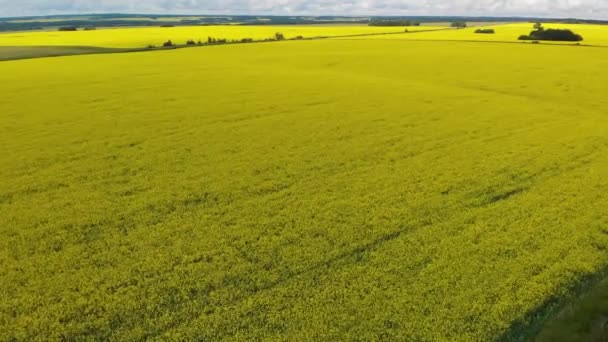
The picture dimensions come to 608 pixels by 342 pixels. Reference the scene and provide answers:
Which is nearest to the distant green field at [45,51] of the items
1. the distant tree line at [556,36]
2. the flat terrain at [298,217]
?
the flat terrain at [298,217]

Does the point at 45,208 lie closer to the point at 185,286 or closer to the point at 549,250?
the point at 185,286

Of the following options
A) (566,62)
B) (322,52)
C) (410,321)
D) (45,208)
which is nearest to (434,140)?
(410,321)

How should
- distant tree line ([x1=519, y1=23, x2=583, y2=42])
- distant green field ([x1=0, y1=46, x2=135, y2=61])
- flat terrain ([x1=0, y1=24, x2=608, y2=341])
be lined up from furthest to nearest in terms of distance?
distant tree line ([x1=519, y1=23, x2=583, y2=42]), distant green field ([x1=0, y1=46, x2=135, y2=61]), flat terrain ([x1=0, y1=24, x2=608, y2=341])

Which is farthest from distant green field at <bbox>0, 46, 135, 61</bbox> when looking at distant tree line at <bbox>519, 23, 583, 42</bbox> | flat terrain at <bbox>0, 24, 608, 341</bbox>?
distant tree line at <bbox>519, 23, 583, 42</bbox>

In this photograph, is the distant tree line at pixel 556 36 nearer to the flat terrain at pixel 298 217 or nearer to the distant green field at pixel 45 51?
the flat terrain at pixel 298 217

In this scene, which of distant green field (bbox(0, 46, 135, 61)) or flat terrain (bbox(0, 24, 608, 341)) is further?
distant green field (bbox(0, 46, 135, 61))

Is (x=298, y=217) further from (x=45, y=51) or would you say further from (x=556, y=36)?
(x=556, y=36)

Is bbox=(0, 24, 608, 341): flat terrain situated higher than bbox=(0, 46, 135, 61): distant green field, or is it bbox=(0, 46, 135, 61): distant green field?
bbox=(0, 24, 608, 341): flat terrain

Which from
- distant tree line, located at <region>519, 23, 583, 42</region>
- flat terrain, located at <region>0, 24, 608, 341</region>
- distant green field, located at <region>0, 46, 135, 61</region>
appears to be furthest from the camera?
distant tree line, located at <region>519, 23, 583, 42</region>

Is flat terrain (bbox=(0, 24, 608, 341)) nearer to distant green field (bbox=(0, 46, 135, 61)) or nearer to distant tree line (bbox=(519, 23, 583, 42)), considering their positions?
distant green field (bbox=(0, 46, 135, 61))
